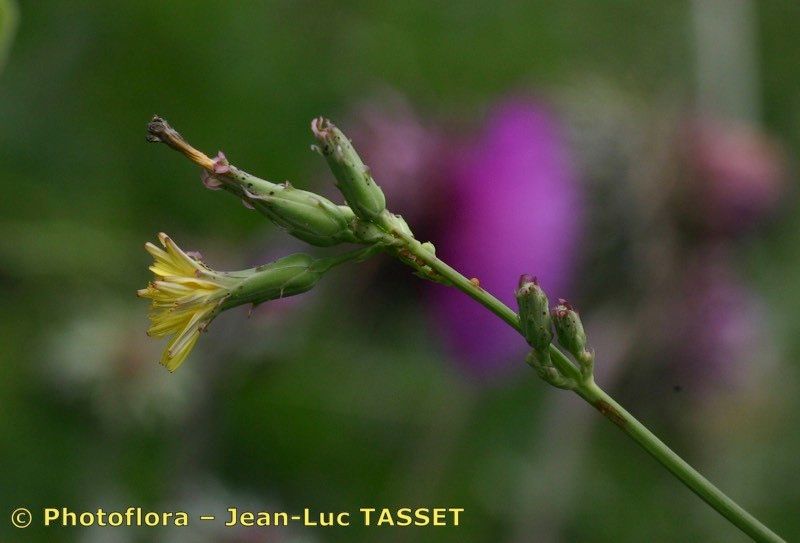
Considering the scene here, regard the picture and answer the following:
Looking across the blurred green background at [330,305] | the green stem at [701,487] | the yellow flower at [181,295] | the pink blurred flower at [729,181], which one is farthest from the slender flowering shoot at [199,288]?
the pink blurred flower at [729,181]

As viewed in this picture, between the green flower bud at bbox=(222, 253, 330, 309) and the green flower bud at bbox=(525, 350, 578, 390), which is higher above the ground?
the green flower bud at bbox=(222, 253, 330, 309)

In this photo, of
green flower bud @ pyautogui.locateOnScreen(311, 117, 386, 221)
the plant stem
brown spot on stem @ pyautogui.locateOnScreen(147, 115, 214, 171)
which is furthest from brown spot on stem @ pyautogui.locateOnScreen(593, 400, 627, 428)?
brown spot on stem @ pyautogui.locateOnScreen(147, 115, 214, 171)

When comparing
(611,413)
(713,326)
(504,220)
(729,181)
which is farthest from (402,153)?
(611,413)

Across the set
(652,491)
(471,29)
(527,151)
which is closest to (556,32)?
(471,29)

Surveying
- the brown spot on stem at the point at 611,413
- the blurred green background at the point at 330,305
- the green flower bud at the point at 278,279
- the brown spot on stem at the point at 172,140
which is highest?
the blurred green background at the point at 330,305

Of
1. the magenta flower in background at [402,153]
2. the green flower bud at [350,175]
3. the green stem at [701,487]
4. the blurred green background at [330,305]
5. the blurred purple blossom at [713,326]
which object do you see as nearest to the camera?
the green stem at [701,487]

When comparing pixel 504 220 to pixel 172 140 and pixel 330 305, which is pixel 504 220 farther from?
pixel 172 140

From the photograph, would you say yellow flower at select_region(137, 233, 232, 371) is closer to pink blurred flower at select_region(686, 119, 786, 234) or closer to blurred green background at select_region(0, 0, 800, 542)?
blurred green background at select_region(0, 0, 800, 542)

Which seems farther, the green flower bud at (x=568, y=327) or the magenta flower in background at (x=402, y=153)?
the magenta flower in background at (x=402, y=153)

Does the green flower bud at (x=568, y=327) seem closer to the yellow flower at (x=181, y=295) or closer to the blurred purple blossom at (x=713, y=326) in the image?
the yellow flower at (x=181, y=295)
